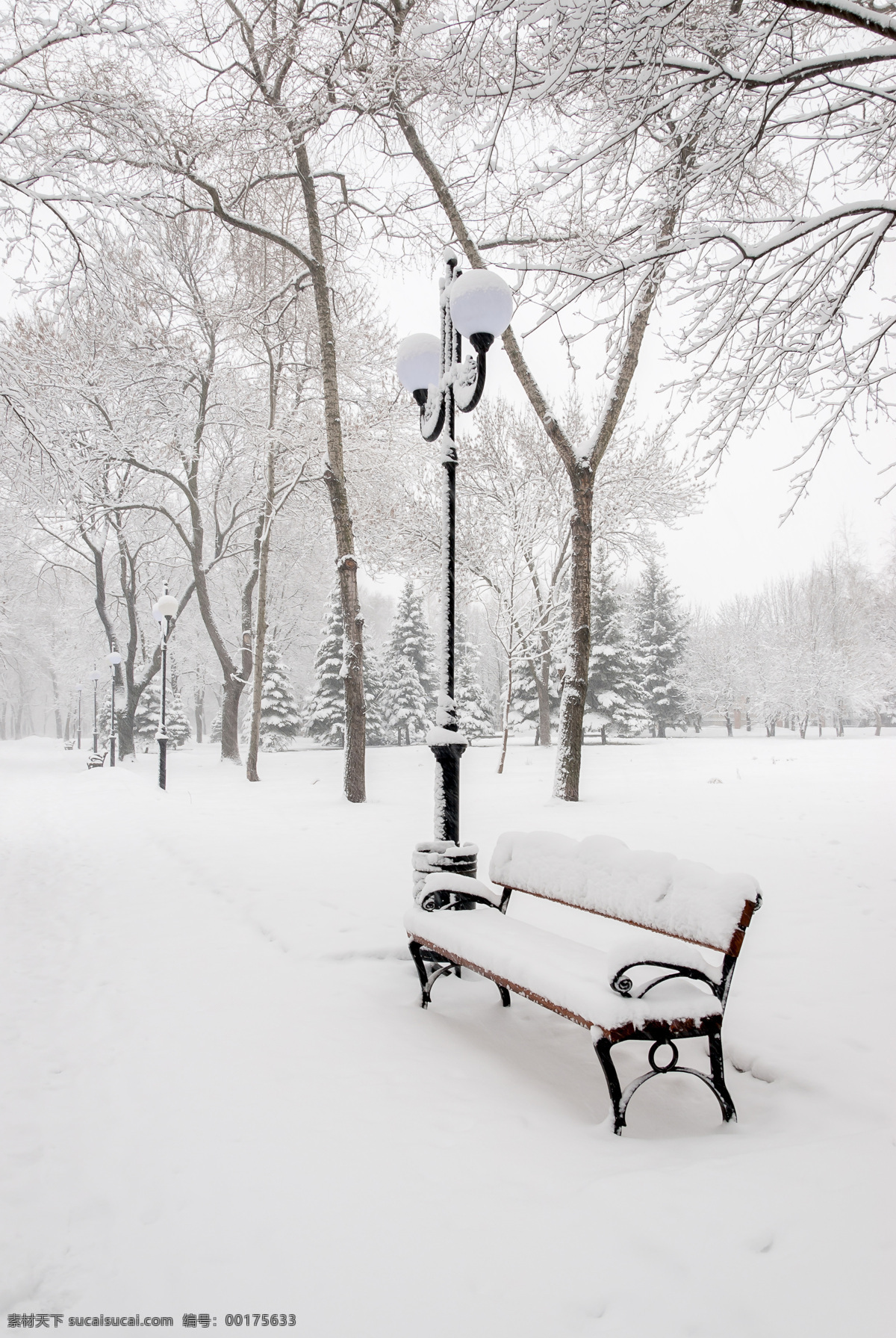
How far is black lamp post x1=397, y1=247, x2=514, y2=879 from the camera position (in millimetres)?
4176

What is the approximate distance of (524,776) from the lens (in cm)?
1677

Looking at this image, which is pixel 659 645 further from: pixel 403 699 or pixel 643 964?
pixel 643 964

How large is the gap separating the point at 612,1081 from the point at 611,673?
32.0 meters

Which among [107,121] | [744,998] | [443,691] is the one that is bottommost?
[744,998]

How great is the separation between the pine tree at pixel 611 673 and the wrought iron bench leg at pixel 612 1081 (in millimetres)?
30575

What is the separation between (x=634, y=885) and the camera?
10.5ft

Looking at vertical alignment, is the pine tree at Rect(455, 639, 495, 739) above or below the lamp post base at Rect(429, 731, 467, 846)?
above

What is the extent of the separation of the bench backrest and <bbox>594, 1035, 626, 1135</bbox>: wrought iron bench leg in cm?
60

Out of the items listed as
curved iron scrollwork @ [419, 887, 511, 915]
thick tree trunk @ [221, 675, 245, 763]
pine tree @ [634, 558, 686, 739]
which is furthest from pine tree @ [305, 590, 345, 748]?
curved iron scrollwork @ [419, 887, 511, 915]

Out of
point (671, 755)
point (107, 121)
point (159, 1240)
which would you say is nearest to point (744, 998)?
point (159, 1240)

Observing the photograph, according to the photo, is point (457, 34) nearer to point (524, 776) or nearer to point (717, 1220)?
point (717, 1220)

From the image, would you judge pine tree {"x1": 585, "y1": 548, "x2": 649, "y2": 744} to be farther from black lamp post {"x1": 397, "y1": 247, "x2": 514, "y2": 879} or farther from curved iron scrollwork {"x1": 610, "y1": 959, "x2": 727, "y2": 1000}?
curved iron scrollwork {"x1": 610, "y1": 959, "x2": 727, "y2": 1000}

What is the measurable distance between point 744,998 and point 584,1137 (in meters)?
1.64

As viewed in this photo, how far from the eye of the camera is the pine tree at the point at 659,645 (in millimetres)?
39250
